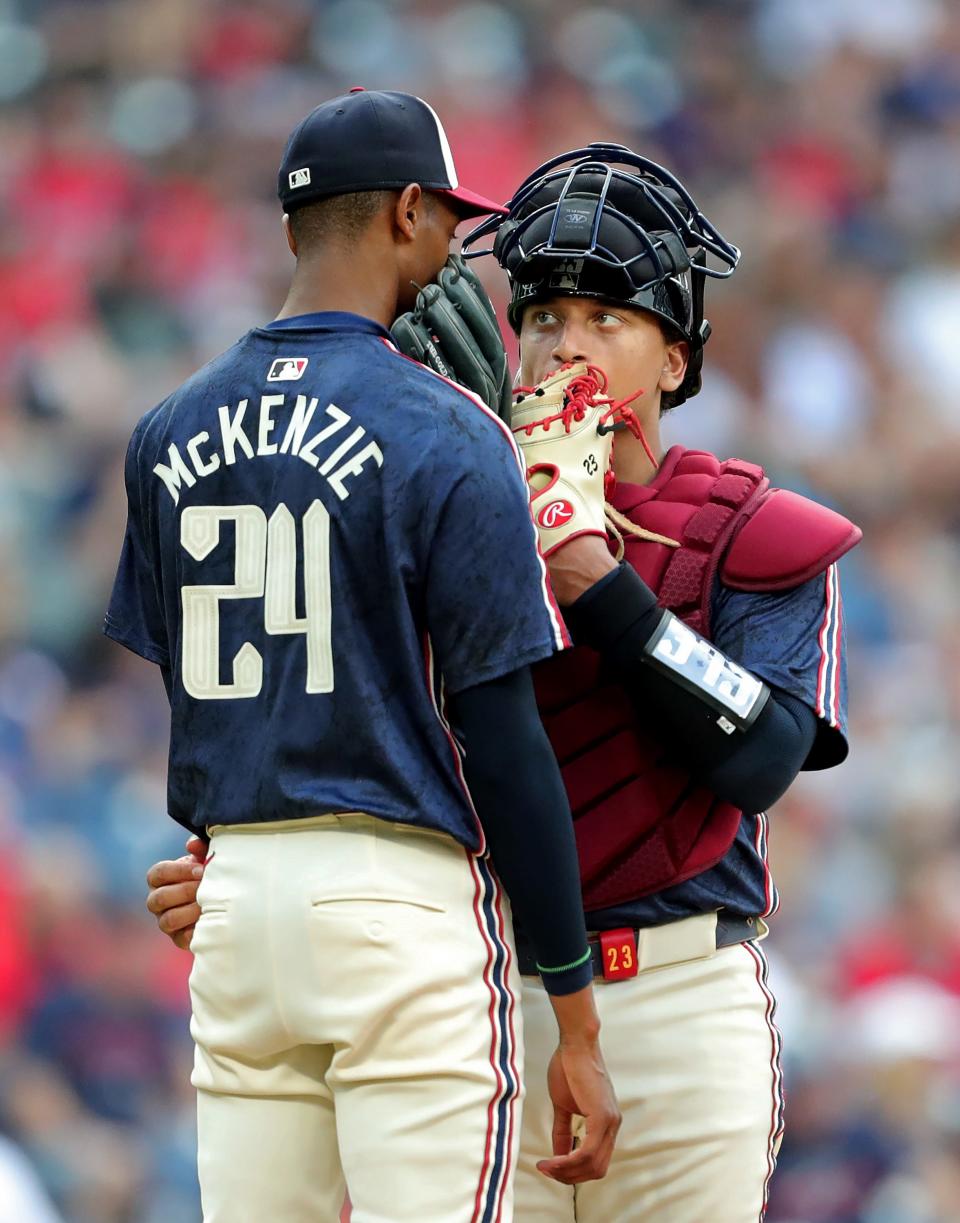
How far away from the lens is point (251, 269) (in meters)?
5.89

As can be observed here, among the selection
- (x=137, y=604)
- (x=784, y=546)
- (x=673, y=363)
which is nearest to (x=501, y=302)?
(x=673, y=363)

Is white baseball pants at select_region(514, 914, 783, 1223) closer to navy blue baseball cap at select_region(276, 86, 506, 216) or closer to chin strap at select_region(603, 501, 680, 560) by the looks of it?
chin strap at select_region(603, 501, 680, 560)

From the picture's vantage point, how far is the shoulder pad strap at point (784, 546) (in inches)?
88.8

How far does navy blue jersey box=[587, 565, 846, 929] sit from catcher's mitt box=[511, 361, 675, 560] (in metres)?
0.19

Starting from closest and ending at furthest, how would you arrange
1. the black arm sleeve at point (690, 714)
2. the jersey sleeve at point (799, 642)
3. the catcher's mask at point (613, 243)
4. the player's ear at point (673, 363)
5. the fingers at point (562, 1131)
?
1. the fingers at point (562, 1131)
2. the black arm sleeve at point (690, 714)
3. the jersey sleeve at point (799, 642)
4. the catcher's mask at point (613, 243)
5. the player's ear at point (673, 363)

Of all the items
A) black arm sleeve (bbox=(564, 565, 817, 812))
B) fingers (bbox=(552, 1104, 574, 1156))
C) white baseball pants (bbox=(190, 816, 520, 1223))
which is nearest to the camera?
white baseball pants (bbox=(190, 816, 520, 1223))

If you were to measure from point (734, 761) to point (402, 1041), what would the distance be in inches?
22.3

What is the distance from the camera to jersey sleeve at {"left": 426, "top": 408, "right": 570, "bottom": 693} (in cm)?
188

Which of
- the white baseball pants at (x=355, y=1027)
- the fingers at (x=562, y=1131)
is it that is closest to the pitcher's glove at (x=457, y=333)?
the white baseball pants at (x=355, y=1027)

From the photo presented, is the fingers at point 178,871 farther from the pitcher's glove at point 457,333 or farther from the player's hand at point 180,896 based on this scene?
the pitcher's glove at point 457,333

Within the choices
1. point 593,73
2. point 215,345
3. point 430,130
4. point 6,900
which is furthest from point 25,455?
point 430,130

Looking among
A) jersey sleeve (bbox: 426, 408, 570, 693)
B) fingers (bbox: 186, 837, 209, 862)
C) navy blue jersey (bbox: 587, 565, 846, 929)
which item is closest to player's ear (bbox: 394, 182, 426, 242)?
jersey sleeve (bbox: 426, 408, 570, 693)

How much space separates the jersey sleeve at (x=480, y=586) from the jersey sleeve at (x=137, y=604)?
0.43 meters

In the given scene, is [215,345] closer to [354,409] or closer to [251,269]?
[251,269]
